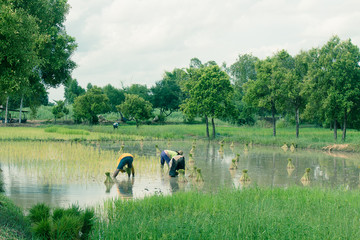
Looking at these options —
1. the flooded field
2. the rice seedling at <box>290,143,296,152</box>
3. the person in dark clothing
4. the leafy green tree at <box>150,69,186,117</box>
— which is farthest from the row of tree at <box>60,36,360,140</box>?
the person in dark clothing

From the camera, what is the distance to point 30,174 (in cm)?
1625

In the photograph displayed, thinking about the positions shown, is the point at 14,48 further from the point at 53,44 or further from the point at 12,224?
the point at 53,44

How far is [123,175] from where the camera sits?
54.6 feet

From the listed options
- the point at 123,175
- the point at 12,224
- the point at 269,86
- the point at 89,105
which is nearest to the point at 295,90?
the point at 269,86

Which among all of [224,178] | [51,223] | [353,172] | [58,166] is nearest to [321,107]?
[353,172]

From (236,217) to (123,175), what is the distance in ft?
31.3

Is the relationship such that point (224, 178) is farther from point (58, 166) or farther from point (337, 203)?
point (58, 166)

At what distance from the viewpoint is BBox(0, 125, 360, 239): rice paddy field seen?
7121 millimetres

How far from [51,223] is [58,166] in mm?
12517

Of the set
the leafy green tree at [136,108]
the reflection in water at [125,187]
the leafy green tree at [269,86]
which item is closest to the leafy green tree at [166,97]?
the leafy green tree at [136,108]

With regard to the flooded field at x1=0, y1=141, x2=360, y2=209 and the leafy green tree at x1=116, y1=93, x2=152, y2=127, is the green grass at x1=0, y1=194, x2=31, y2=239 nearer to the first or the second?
the flooded field at x1=0, y1=141, x2=360, y2=209

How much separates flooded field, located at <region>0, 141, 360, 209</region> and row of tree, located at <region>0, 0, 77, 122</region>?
3.47m

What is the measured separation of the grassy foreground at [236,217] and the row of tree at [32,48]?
243 inches

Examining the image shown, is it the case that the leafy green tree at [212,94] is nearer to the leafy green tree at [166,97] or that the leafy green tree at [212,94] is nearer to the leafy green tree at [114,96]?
the leafy green tree at [166,97]
